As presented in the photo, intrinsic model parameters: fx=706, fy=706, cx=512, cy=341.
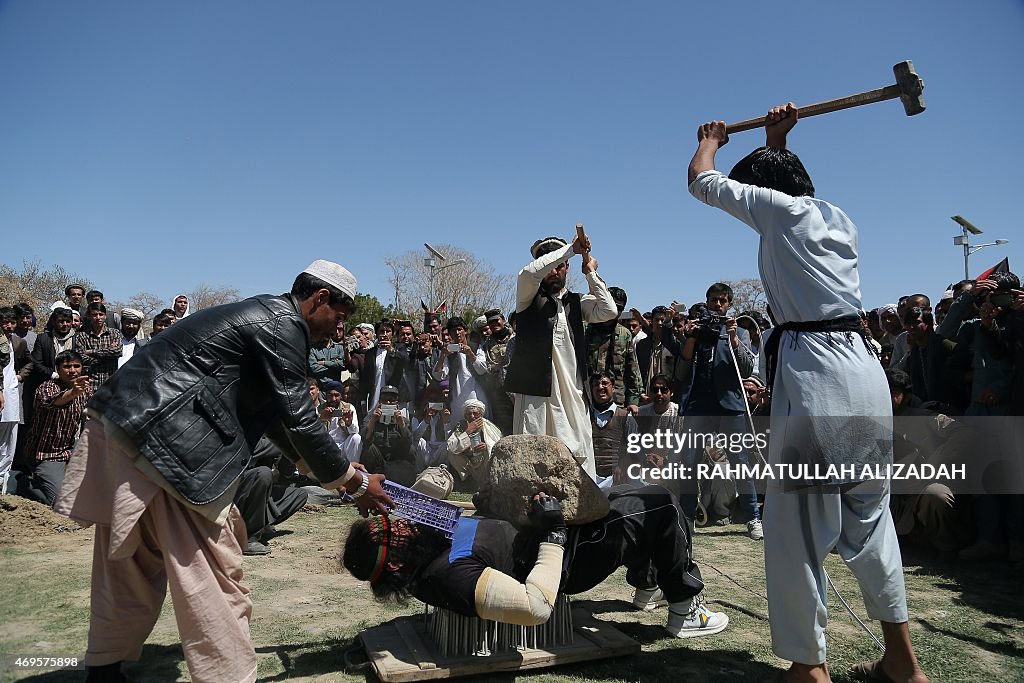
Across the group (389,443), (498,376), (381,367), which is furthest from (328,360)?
(498,376)

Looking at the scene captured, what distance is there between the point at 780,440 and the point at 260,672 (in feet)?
8.49

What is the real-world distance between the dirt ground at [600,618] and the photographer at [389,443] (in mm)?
2698

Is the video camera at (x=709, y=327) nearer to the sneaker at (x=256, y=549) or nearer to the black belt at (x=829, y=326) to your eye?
the black belt at (x=829, y=326)

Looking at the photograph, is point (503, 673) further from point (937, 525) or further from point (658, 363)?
point (658, 363)

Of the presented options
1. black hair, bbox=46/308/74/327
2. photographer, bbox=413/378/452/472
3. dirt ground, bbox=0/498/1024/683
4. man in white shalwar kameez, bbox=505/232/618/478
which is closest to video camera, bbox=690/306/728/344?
dirt ground, bbox=0/498/1024/683

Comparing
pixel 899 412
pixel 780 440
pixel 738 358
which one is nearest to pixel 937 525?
pixel 899 412

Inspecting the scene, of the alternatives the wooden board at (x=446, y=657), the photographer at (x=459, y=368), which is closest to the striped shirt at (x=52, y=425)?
the photographer at (x=459, y=368)

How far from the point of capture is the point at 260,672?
3.28 m

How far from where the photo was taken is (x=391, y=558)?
315 centimetres

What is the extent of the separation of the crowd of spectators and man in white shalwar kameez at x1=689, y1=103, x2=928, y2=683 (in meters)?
0.31

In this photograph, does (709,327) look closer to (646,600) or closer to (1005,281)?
(1005,281)

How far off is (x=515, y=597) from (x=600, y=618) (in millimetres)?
1338

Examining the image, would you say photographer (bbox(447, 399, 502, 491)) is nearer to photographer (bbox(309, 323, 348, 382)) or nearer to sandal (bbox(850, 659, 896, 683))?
photographer (bbox(309, 323, 348, 382))

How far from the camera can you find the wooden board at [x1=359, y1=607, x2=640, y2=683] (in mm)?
3080
